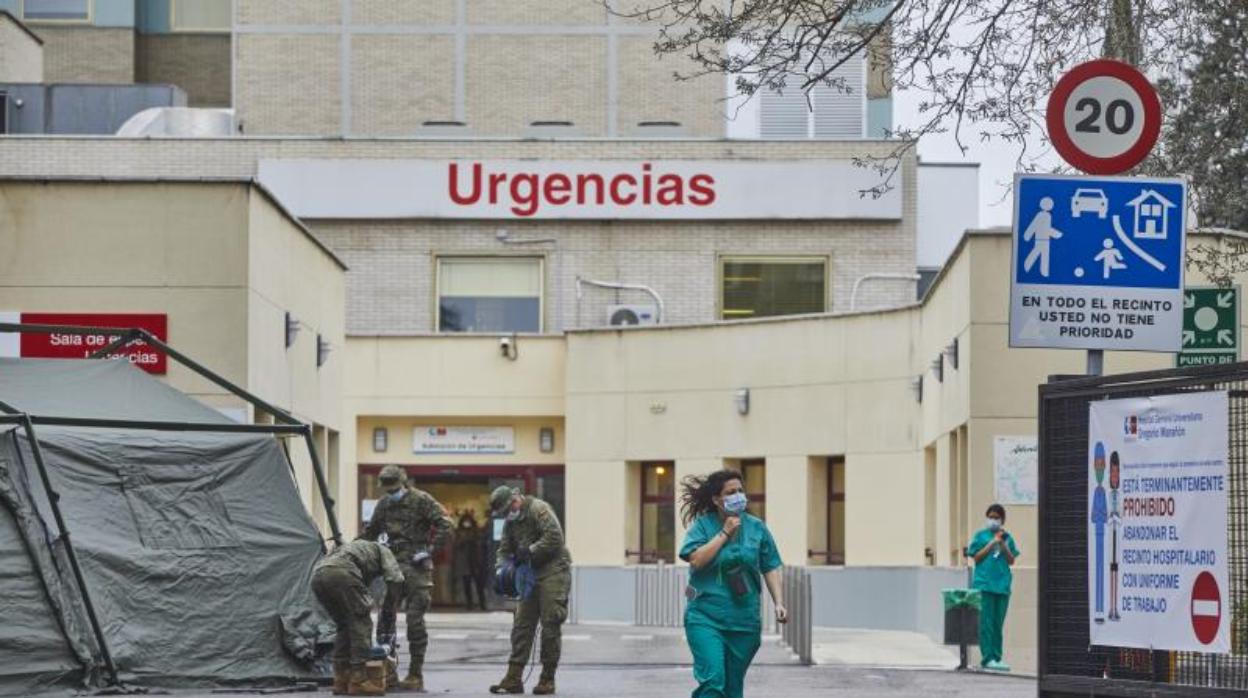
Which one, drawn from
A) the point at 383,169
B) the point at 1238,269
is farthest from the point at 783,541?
the point at 1238,269

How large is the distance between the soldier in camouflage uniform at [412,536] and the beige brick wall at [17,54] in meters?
25.7

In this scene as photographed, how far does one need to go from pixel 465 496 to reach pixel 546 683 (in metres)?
20.7

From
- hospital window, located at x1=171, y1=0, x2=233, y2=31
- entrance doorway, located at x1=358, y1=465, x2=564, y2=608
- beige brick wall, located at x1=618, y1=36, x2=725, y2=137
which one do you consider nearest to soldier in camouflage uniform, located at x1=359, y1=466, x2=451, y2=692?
entrance doorway, located at x1=358, y1=465, x2=564, y2=608

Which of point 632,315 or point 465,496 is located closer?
point 465,496

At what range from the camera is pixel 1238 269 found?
24.9 m

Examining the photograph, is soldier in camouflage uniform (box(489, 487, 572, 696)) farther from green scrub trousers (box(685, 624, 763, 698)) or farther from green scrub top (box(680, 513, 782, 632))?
green scrub trousers (box(685, 624, 763, 698))

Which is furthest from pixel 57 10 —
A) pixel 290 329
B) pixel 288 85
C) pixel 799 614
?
pixel 799 614

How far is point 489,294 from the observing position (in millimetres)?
41438

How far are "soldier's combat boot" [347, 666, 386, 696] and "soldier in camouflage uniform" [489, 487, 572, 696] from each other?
1.11 metres

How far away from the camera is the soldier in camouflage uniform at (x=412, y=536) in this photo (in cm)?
1919

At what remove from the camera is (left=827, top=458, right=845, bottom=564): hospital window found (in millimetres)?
36531

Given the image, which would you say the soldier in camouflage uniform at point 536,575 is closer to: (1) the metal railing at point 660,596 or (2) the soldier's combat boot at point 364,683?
(2) the soldier's combat boot at point 364,683

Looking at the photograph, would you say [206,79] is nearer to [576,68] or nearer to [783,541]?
[576,68]

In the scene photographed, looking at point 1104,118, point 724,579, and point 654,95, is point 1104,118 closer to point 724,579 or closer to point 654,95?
point 724,579
